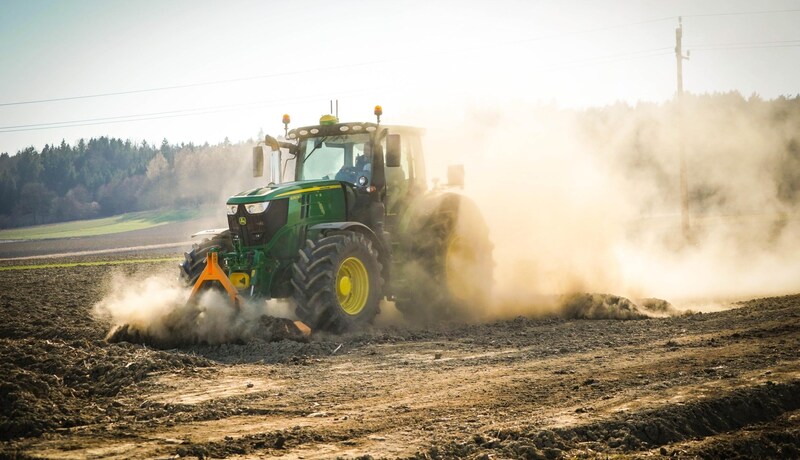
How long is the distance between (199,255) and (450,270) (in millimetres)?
4413

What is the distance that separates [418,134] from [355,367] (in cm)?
583

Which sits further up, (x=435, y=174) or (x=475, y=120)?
(x=475, y=120)

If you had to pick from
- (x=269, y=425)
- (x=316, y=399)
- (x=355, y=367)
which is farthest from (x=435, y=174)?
(x=269, y=425)

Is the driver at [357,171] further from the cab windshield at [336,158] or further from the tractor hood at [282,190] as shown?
→ the tractor hood at [282,190]

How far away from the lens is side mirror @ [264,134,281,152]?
12.4 metres

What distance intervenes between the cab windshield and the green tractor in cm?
2

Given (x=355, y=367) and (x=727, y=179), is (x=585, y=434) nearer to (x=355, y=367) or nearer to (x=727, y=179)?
(x=355, y=367)

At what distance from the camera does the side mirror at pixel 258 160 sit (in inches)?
505

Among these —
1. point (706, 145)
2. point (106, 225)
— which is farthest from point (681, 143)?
point (106, 225)

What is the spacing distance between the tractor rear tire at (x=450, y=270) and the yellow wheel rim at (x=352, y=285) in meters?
1.15

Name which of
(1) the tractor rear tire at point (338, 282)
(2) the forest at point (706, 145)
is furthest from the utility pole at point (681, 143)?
(1) the tractor rear tire at point (338, 282)

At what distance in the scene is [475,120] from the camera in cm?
1603

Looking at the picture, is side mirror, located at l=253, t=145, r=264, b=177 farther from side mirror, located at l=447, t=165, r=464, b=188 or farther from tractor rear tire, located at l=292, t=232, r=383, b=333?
side mirror, located at l=447, t=165, r=464, b=188

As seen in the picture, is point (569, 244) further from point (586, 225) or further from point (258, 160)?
point (258, 160)
